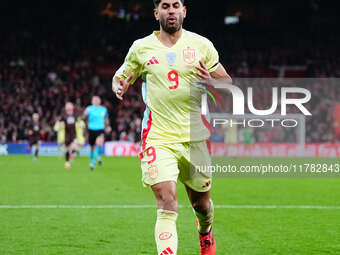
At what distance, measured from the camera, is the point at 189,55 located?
506 cm

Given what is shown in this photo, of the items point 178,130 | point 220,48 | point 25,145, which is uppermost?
point 220,48

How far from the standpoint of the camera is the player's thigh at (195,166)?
199 inches

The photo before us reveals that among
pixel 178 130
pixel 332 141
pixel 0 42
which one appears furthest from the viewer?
pixel 0 42

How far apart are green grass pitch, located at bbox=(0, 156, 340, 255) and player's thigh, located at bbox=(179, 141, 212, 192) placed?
101 cm

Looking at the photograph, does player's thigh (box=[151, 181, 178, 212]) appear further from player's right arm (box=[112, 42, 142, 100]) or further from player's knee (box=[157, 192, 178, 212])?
player's right arm (box=[112, 42, 142, 100])

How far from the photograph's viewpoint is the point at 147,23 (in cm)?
3816

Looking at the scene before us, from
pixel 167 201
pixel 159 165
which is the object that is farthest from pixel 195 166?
pixel 167 201

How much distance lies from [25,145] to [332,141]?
→ 13982 mm

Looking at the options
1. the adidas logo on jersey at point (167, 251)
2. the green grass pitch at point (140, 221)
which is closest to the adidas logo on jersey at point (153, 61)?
the adidas logo on jersey at point (167, 251)

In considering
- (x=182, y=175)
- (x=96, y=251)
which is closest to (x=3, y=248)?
(x=96, y=251)

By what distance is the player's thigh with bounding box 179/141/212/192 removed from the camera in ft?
16.6

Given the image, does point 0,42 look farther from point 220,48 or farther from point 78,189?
point 78,189

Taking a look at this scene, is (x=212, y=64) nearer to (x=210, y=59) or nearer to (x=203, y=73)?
(x=210, y=59)

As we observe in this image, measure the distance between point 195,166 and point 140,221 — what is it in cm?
304
